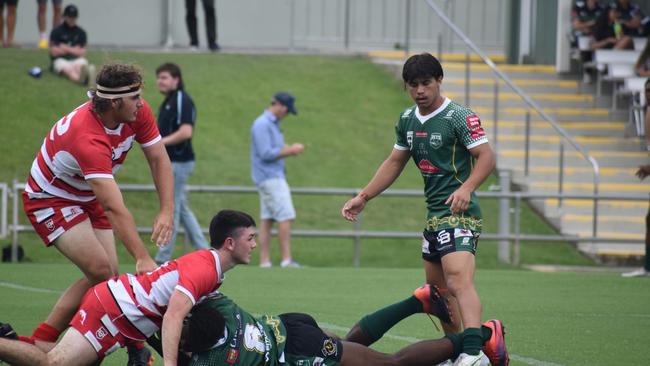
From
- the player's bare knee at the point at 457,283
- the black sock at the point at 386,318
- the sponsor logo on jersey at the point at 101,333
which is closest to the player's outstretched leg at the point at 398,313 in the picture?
the black sock at the point at 386,318

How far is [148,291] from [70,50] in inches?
575

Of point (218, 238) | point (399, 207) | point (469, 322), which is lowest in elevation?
point (399, 207)

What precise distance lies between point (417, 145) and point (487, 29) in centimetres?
1876

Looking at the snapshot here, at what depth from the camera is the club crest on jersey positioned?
796 cm

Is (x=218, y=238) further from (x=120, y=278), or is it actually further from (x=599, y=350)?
(x=599, y=350)

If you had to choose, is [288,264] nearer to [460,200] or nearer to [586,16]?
[460,200]

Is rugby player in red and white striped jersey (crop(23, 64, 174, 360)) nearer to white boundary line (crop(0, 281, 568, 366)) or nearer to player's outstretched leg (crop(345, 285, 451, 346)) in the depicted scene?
player's outstretched leg (crop(345, 285, 451, 346))

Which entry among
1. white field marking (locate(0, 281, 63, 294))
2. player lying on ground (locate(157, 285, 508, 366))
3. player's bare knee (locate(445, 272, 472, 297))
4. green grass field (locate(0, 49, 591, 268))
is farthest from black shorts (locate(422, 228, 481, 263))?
green grass field (locate(0, 49, 591, 268))

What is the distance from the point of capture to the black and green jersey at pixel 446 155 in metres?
7.92

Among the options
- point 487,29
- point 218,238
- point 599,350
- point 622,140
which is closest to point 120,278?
point 218,238

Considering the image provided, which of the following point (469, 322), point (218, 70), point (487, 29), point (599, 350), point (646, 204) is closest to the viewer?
point (469, 322)

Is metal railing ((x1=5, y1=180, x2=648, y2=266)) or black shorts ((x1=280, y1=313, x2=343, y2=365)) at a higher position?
black shorts ((x1=280, y1=313, x2=343, y2=365))

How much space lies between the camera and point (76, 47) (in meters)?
20.8

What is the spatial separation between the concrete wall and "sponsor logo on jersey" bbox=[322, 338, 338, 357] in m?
18.1
